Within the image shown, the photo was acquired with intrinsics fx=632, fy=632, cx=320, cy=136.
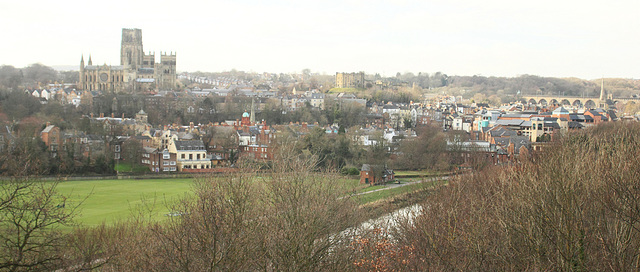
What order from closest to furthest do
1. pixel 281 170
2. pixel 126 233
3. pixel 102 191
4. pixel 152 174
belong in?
pixel 126 233, pixel 281 170, pixel 102 191, pixel 152 174

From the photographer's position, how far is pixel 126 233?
639 inches

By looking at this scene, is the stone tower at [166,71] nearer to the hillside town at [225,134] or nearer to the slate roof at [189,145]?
the hillside town at [225,134]

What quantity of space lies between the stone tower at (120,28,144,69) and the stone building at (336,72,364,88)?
114 feet

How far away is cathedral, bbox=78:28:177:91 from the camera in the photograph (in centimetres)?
9025

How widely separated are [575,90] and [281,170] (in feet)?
449

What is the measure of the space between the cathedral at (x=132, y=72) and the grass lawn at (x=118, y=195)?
5363cm

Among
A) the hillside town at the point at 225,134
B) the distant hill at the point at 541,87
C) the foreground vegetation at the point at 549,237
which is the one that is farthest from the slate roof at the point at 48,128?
A: the distant hill at the point at 541,87

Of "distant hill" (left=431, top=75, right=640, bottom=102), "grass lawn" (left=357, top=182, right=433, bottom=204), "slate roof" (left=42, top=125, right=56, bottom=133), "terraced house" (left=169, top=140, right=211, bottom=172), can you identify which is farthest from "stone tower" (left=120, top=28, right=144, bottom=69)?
"grass lawn" (left=357, top=182, right=433, bottom=204)

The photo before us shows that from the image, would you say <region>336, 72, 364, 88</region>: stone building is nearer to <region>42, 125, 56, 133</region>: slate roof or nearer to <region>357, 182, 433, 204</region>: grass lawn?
<region>42, 125, 56, 133</region>: slate roof

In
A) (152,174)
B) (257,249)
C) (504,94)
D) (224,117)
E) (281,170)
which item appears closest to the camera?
(257,249)

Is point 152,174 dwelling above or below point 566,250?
below

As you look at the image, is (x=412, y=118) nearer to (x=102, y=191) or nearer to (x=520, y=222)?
(x=102, y=191)

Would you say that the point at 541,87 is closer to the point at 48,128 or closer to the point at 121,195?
the point at 48,128

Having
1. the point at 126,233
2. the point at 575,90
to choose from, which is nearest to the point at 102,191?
the point at 126,233
